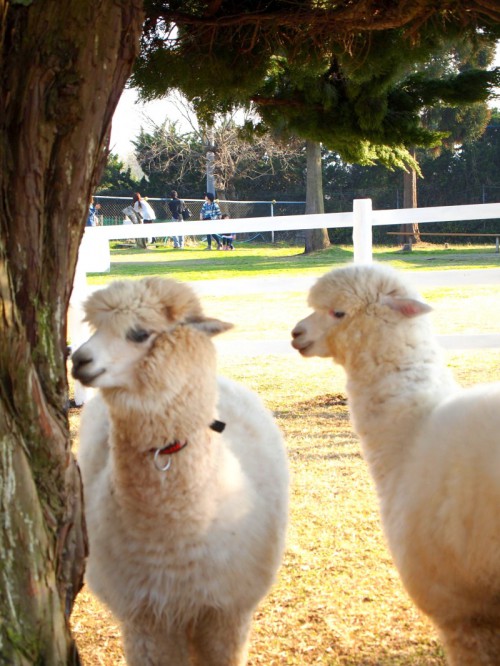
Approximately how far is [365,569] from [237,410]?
1.14 metres

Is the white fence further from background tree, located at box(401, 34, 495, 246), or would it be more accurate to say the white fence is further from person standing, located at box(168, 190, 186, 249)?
person standing, located at box(168, 190, 186, 249)

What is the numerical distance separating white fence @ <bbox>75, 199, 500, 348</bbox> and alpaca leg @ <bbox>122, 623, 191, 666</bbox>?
4380 millimetres

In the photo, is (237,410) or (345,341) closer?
(345,341)

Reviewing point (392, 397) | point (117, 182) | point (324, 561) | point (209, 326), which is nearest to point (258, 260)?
point (117, 182)

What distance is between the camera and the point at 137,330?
271 cm

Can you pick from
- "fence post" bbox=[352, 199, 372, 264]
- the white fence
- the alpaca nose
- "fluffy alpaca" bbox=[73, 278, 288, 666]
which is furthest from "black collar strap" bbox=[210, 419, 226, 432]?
"fence post" bbox=[352, 199, 372, 264]

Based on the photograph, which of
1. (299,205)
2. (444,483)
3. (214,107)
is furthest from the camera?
(299,205)

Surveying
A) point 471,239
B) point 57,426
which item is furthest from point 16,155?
point 471,239

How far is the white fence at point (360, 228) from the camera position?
687 centimetres

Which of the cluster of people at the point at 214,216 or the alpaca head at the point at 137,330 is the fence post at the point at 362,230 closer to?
the alpaca head at the point at 137,330

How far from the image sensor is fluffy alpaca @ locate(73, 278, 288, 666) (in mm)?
2680

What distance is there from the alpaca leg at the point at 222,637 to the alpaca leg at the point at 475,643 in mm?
734

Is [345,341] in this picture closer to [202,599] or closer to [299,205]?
[202,599]

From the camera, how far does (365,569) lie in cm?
396
